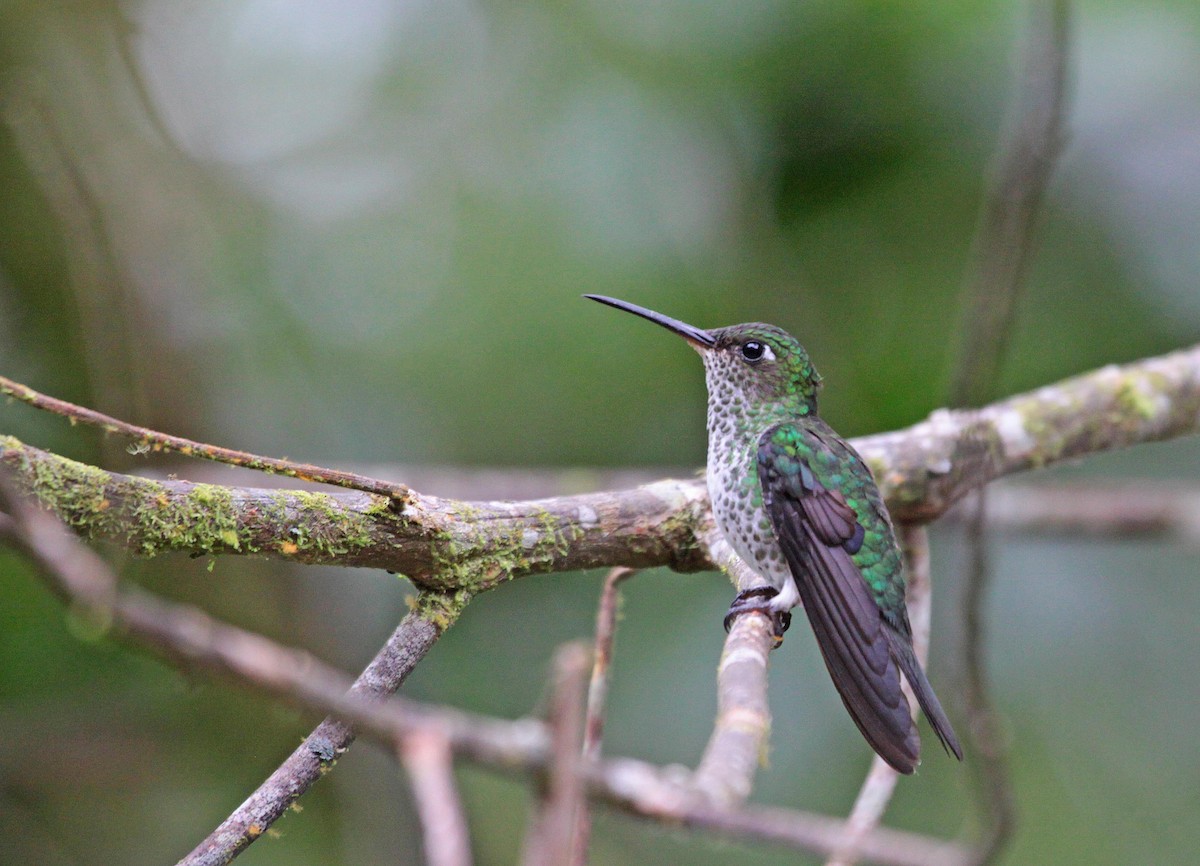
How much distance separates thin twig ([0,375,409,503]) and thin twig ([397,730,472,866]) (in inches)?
33.5

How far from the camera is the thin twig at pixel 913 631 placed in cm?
251

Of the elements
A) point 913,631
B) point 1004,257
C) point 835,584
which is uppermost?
point 1004,257

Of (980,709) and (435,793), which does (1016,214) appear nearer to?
(980,709)

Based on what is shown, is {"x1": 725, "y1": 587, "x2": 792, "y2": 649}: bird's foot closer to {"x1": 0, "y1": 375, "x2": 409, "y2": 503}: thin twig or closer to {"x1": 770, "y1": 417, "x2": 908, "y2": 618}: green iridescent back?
{"x1": 770, "y1": 417, "x2": 908, "y2": 618}: green iridescent back

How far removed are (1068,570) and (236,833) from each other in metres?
4.31

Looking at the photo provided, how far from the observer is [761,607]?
271 centimetres

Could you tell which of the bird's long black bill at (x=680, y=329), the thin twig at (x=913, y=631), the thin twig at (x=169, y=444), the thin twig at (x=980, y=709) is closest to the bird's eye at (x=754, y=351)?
the bird's long black bill at (x=680, y=329)

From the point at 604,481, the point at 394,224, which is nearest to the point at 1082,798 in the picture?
the point at 604,481

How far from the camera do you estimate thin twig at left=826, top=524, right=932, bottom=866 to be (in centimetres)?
251

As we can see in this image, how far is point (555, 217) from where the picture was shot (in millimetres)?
5766

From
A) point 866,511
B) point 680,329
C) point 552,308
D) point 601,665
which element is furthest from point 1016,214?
point 552,308

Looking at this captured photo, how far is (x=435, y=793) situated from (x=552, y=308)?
4.65 m

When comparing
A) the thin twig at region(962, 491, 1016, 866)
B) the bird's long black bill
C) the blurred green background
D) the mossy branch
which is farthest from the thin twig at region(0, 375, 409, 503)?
the blurred green background

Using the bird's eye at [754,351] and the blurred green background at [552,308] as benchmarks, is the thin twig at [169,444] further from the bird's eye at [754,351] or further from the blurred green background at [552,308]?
the blurred green background at [552,308]
